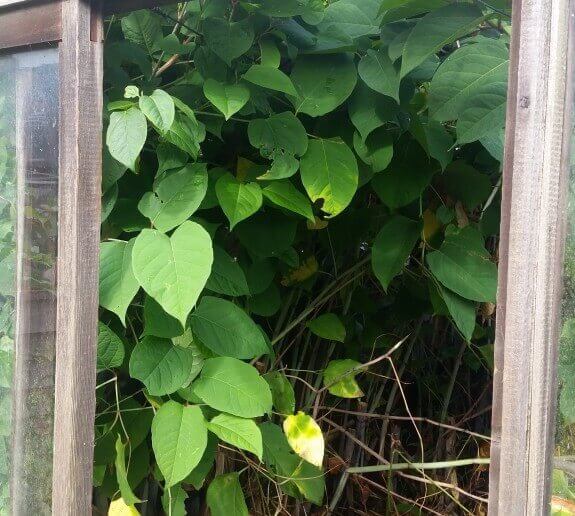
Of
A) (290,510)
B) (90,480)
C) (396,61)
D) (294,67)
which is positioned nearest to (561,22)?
(396,61)

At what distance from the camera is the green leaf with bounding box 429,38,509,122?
1.09 m

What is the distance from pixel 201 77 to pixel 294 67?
0.51 feet

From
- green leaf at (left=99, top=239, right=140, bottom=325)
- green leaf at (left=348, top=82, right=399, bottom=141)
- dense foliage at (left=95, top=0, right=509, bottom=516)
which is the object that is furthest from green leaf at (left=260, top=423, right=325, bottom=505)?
green leaf at (left=348, top=82, right=399, bottom=141)

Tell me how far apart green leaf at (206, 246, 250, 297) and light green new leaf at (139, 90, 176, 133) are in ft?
1.05

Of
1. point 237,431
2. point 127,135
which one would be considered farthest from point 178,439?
point 127,135

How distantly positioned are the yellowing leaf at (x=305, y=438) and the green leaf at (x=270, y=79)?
1.76 ft

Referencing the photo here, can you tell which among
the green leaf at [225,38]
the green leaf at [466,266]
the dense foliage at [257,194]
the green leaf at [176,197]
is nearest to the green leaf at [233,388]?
the dense foliage at [257,194]

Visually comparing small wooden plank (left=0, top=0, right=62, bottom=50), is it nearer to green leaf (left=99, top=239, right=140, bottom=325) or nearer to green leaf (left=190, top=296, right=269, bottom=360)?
green leaf (left=99, top=239, right=140, bottom=325)

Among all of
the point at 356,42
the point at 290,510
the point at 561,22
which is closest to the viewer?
the point at 561,22

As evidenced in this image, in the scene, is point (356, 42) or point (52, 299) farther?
point (356, 42)

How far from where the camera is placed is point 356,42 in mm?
1281

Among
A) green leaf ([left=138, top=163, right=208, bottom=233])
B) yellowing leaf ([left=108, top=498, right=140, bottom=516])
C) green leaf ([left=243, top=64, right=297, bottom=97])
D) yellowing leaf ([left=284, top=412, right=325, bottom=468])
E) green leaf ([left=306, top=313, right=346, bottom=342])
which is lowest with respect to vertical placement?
yellowing leaf ([left=108, top=498, right=140, bottom=516])

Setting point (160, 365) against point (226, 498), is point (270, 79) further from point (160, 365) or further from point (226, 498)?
point (226, 498)

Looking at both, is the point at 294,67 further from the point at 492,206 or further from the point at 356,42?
the point at 492,206
